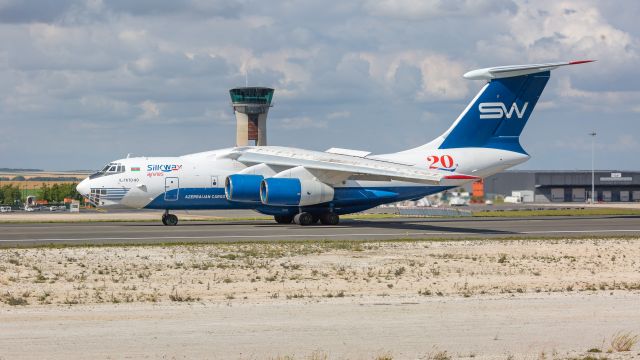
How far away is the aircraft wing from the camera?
37406mm

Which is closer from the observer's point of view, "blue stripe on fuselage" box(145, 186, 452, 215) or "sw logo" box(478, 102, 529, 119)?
"blue stripe on fuselage" box(145, 186, 452, 215)

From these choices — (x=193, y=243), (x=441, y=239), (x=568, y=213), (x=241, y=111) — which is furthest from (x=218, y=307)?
(x=241, y=111)

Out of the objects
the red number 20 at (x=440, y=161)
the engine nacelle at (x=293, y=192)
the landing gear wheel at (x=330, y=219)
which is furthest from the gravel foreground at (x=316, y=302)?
the red number 20 at (x=440, y=161)

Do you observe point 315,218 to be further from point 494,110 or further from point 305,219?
point 494,110

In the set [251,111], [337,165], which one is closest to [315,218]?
[337,165]

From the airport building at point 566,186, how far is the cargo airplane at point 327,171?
228 feet

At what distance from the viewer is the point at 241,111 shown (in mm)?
119938

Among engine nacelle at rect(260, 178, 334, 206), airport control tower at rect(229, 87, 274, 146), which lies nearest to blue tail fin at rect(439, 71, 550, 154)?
engine nacelle at rect(260, 178, 334, 206)

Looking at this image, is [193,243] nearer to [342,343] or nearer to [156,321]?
[156,321]

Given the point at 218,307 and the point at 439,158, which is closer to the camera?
the point at 218,307

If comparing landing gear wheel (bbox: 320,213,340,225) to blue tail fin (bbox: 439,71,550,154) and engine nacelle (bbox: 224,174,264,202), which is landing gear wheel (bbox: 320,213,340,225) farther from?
blue tail fin (bbox: 439,71,550,154)

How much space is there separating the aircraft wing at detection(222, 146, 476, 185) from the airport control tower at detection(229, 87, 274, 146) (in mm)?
75772

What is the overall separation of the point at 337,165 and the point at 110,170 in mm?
10351

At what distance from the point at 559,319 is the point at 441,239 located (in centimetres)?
1632
